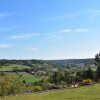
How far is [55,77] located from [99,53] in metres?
19.4

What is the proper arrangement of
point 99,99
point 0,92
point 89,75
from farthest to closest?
1. point 89,75
2. point 0,92
3. point 99,99

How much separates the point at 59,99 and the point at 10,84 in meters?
26.5

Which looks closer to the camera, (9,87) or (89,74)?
(9,87)

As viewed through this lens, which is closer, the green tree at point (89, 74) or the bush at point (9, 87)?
the bush at point (9, 87)

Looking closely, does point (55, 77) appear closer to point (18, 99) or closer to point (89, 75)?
point (89, 75)

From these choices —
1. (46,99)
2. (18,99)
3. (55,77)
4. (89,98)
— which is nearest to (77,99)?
(89,98)

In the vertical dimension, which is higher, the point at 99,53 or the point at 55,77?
the point at 99,53

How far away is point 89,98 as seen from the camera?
125 feet

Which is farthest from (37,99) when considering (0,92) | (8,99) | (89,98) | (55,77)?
(55,77)

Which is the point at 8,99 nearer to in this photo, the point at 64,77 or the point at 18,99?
the point at 18,99

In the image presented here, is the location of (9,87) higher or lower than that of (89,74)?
lower

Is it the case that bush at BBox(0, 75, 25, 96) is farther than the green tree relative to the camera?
No

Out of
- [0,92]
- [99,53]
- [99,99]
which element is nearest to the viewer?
[99,99]

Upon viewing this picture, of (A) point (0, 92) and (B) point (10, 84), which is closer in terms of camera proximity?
(A) point (0, 92)
